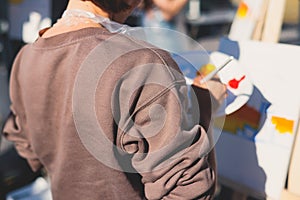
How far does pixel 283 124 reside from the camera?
0.94 meters

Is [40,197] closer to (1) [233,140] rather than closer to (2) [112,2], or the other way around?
(1) [233,140]

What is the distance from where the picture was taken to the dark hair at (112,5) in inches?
28.3

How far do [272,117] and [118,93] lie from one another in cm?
47

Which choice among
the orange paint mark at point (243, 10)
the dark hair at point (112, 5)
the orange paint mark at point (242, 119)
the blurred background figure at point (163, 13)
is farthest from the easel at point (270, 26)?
the dark hair at point (112, 5)

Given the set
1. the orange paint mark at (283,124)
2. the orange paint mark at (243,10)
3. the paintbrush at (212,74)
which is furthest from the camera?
the orange paint mark at (243,10)

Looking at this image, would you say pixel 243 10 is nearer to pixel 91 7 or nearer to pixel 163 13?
pixel 91 7

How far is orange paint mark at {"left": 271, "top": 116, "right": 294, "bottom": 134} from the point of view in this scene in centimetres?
93

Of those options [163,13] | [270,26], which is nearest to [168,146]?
[270,26]

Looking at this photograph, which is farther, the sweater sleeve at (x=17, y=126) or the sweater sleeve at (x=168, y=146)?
the sweater sleeve at (x=17, y=126)

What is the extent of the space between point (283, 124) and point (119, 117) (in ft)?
1.51

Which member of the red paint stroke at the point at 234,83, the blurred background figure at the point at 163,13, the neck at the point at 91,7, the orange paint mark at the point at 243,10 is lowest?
the blurred background figure at the point at 163,13

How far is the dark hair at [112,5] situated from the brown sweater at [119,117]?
6cm

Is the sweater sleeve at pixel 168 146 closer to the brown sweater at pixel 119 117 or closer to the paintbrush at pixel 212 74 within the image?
the brown sweater at pixel 119 117

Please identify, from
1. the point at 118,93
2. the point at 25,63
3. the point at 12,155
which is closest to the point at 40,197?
the point at 12,155
